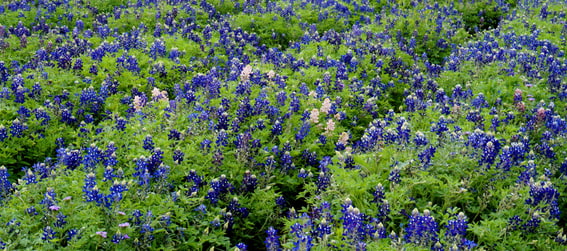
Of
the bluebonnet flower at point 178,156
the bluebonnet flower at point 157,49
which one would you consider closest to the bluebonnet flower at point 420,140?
the bluebonnet flower at point 178,156

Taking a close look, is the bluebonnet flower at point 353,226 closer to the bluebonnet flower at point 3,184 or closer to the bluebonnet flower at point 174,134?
the bluebonnet flower at point 174,134

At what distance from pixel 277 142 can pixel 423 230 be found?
2357mm

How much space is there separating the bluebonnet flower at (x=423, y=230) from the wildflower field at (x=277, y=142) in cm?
1

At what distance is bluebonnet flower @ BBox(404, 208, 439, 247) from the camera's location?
147 inches

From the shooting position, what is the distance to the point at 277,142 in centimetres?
578

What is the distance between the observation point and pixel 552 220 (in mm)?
4129

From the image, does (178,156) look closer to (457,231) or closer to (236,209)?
(236,209)

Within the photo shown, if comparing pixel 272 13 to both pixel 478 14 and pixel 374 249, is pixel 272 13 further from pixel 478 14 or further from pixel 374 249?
pixel 374 249

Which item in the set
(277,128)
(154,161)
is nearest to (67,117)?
(154,161)

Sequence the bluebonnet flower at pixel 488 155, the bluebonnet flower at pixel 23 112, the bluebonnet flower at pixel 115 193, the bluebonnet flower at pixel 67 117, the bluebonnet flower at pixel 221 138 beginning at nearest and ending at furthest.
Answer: the bluebonnet flower at pixel 115 193 → the bluebonnet flower at pixel 488 155 → the bluebonnet flower at pixel 221 138 → the bluebonnet flower at pixel 23 112 → the bluebonnet flower at pixel 67 117

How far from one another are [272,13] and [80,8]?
4.10m

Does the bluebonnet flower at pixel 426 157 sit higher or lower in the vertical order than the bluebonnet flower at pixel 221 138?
higher

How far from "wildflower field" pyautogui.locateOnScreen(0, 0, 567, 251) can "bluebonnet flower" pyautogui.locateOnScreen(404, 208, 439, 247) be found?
0.4 inches

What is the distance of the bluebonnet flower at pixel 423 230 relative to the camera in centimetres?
375
